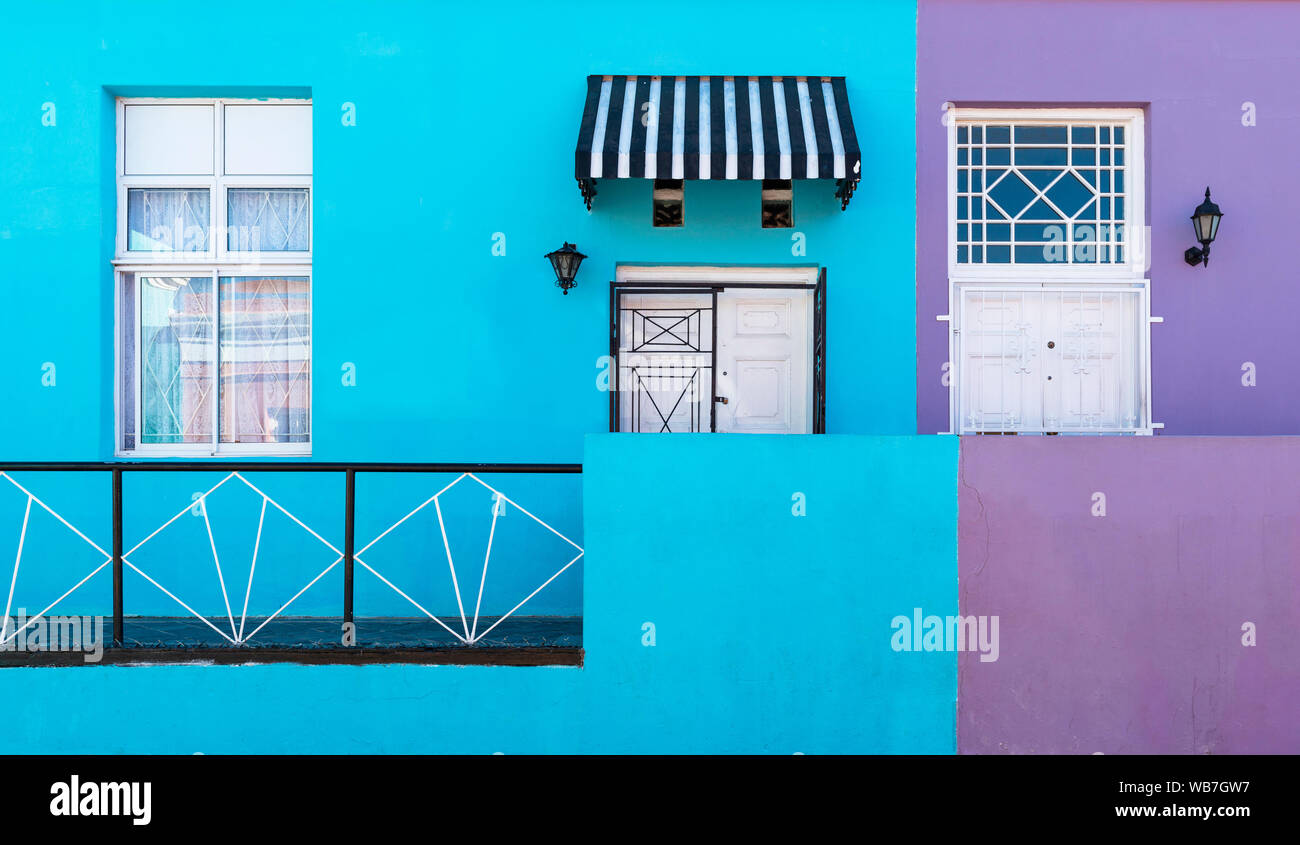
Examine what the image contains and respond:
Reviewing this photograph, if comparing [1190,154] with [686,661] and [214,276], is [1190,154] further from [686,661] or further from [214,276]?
[214,276]

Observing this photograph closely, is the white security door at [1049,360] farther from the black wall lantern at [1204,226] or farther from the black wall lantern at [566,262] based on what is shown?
the black wall lantern at [566,262]

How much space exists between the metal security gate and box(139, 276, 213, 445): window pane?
310 centimetres

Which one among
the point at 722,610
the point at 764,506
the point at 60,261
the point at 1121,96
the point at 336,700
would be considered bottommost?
the point at 336,700

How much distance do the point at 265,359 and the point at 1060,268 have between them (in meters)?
5.97

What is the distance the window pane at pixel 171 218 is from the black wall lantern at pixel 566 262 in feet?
8.77

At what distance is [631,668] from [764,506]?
1.11m

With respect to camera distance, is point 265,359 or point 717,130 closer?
point 717,130

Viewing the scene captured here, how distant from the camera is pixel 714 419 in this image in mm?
6434

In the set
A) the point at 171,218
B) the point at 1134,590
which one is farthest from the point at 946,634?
the point at 171,218

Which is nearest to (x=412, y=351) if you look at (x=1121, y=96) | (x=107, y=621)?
(x=107, y=621)

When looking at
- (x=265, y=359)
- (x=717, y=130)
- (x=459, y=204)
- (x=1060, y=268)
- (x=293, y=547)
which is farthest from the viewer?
(x=265, y=359)

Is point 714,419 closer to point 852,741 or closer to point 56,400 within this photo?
point 852,741

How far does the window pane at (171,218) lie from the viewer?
6488 millimetres

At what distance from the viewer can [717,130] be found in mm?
5812
